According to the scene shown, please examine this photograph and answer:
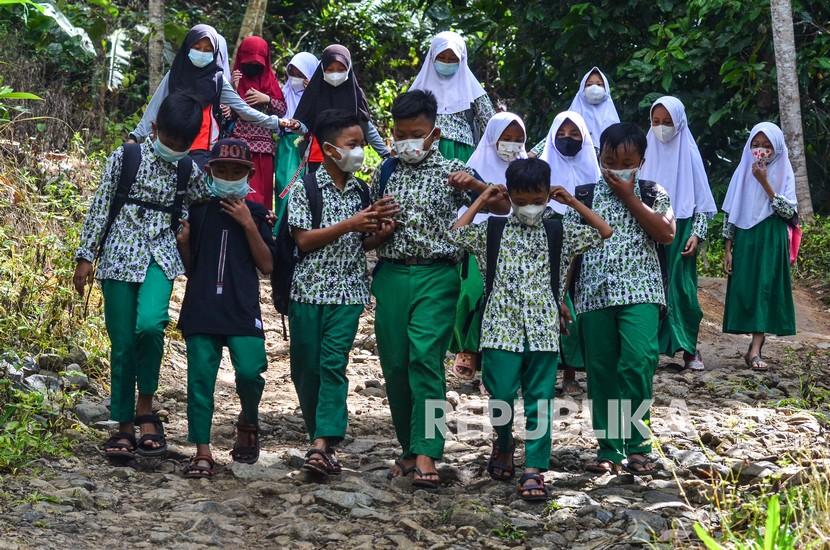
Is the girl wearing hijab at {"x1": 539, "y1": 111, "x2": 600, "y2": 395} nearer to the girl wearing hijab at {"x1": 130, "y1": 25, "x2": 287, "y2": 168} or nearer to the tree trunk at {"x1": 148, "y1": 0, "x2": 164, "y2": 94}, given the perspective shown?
the girl wearing hijab at {"x1": 130, "y1": 25, "x2": 287, "y2": 168}

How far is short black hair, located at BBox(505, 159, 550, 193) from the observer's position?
17.7 feet

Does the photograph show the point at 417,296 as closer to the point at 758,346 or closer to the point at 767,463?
the point at 767,463

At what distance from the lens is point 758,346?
879 cm

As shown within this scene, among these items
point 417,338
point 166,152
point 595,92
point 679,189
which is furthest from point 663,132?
point 166,152

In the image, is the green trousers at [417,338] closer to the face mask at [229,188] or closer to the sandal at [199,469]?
the face mask at [229,188]

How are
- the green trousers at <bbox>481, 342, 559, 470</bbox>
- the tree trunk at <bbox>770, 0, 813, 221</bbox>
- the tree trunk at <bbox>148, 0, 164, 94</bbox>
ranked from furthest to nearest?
the tree trunk at <bbox>148, 0, 164, 94</bbox>, the tree trunk at <bbox>770, 0, 813, 221</bbox>, the green trousers at <bbox>481, 342, 559, 470</bbox>

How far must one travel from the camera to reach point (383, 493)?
5.33 metres

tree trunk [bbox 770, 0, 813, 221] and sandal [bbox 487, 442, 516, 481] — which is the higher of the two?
tree trunk [bbox 770, 0, 813, 221]

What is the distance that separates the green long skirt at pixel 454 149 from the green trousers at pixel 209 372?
9.38 ft

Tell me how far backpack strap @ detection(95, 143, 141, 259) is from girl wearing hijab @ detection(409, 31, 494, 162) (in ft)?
9.53

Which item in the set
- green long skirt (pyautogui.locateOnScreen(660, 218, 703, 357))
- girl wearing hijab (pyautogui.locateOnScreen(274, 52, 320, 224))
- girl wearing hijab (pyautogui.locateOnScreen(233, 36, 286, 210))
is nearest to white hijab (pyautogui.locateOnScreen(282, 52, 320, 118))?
girl wearing hijab (pyautogui.locateOnScreen(274, 52, 320, 224))

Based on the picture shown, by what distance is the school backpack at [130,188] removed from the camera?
569cm

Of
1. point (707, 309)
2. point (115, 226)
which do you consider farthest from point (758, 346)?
point (115, 226)

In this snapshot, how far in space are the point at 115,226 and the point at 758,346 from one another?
504 cm
